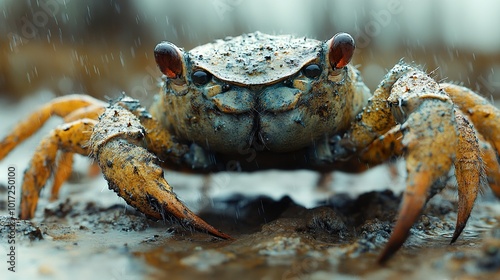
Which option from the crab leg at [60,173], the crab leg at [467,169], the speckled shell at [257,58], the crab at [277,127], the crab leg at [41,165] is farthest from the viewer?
the crab leg at [60,173]

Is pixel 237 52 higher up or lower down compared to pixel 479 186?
higher up

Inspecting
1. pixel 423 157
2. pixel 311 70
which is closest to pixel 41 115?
pixel 311 70

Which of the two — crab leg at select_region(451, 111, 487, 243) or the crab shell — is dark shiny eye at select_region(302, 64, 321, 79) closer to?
the crab shell

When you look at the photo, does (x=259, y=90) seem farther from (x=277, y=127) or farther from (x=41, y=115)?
(x=41, y=115)

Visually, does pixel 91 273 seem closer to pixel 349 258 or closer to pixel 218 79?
pixel 349 258

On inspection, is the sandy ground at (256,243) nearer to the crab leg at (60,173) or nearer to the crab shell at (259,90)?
the crab leg at (60,173)

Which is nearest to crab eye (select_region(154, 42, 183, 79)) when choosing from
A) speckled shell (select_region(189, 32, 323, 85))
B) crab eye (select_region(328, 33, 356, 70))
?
speckled shell (select_region(189, 32, 323, 85))

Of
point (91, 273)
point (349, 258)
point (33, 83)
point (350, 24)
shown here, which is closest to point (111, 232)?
point (91, 273)

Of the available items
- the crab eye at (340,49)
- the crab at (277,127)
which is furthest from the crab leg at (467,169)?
the crab eye at (340,49)
